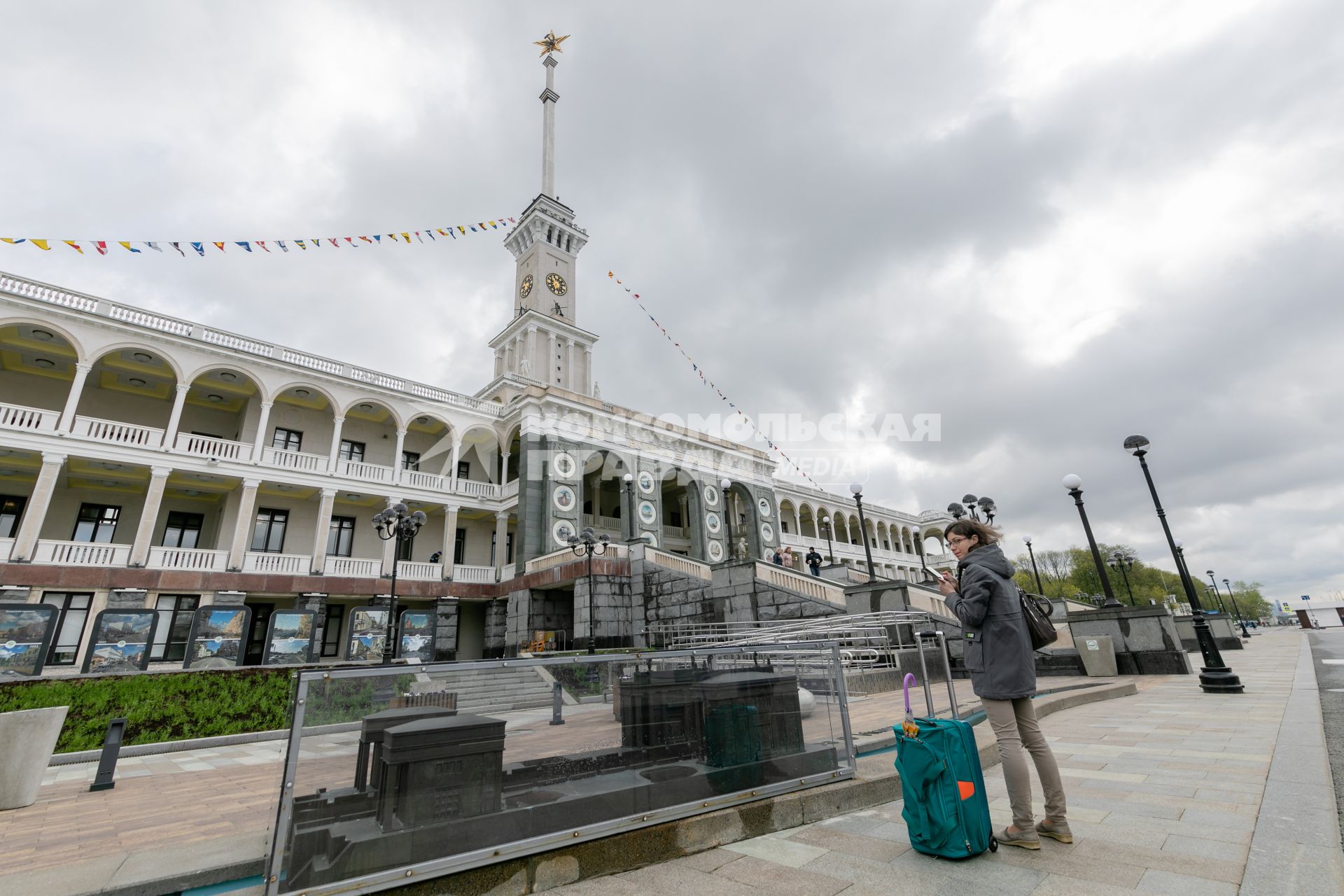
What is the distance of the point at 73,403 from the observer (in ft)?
57.6

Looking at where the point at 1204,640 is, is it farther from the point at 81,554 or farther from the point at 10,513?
the point at 10,513

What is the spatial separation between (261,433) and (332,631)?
8.18 m

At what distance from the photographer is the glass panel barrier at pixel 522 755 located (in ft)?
8.81

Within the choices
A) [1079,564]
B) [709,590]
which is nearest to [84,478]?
[709,590]

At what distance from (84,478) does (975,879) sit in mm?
27485

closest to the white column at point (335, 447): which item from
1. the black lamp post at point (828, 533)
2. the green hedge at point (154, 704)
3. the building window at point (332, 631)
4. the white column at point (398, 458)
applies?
the white column at point (398, 458)

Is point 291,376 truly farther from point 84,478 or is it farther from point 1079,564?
point 1079,564

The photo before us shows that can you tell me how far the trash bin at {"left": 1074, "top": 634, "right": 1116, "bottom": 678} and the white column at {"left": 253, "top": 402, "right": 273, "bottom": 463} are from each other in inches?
1036

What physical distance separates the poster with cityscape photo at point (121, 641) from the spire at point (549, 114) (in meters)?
33.1

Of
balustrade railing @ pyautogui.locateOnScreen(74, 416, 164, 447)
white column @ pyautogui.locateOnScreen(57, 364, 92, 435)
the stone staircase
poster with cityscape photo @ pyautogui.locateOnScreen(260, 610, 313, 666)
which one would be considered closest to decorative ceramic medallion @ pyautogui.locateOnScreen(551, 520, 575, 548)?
poster with cityscape photo @ pyautogui.locateOnScreen(260, 610, 313, 666)

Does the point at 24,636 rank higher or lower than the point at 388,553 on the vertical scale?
lower

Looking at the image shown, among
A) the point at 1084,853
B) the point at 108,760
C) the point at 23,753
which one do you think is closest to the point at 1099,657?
the point at 1084,853

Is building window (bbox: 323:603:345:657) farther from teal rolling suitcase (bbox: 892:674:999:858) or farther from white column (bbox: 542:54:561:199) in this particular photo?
white column (bbox: 542:54:561:199)

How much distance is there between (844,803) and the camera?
4293 mm
